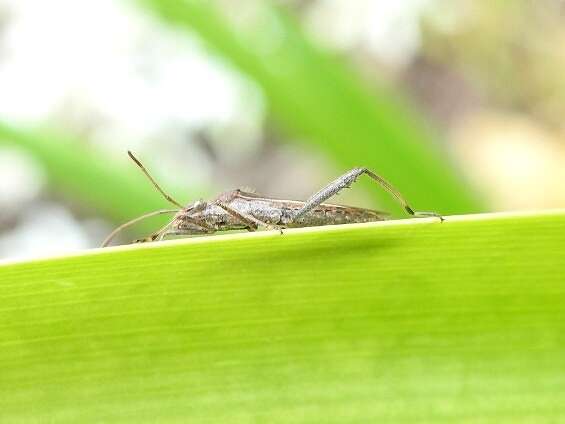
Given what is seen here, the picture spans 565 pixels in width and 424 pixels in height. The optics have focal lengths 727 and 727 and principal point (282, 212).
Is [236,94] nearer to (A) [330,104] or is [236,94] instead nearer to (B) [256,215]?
(A) [330,104]

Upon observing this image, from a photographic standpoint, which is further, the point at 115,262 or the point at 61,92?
the point at 61,92

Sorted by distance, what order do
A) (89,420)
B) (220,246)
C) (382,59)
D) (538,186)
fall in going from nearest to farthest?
(89,420), (220,246), (538,186), (382,59)

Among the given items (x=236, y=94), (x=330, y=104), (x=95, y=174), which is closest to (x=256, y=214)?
(x=330, y=104)

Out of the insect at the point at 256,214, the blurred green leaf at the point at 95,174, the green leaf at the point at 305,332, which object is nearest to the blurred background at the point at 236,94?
the blurred green leaf at the point at 95,174

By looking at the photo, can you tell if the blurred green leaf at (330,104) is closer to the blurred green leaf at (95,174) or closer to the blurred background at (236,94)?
the blurred green leaf at (95,174)

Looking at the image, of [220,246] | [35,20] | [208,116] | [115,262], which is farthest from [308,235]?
[35,20]

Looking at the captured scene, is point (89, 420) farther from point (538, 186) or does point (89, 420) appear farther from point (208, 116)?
point (538, 186)
